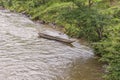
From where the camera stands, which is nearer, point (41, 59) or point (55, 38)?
point (41, 59)

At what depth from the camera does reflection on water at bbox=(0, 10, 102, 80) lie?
14880 millimetres

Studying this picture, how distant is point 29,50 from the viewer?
18688 mm

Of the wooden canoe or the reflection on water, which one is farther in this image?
the wooden canoe

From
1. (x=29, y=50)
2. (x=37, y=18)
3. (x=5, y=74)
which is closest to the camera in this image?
(x=5, y=74)

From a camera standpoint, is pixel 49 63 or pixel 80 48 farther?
pixel 80 48

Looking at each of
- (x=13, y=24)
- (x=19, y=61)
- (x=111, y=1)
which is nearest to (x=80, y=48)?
(x=19, y=61)

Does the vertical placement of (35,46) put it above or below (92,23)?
below

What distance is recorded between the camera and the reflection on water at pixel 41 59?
1488 centimetres

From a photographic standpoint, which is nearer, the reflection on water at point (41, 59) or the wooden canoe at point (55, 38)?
the reflection on water at point (41, 59)

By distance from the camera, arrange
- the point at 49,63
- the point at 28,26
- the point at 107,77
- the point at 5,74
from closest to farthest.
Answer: the point at 107,77 < the point at 5,74 < the point at 49,63 < the point at 28,26

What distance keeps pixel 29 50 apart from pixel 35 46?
0.99m

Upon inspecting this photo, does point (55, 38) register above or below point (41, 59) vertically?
above

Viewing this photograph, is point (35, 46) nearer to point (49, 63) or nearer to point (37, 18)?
point (49, 63)

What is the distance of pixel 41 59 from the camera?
56.2ft
